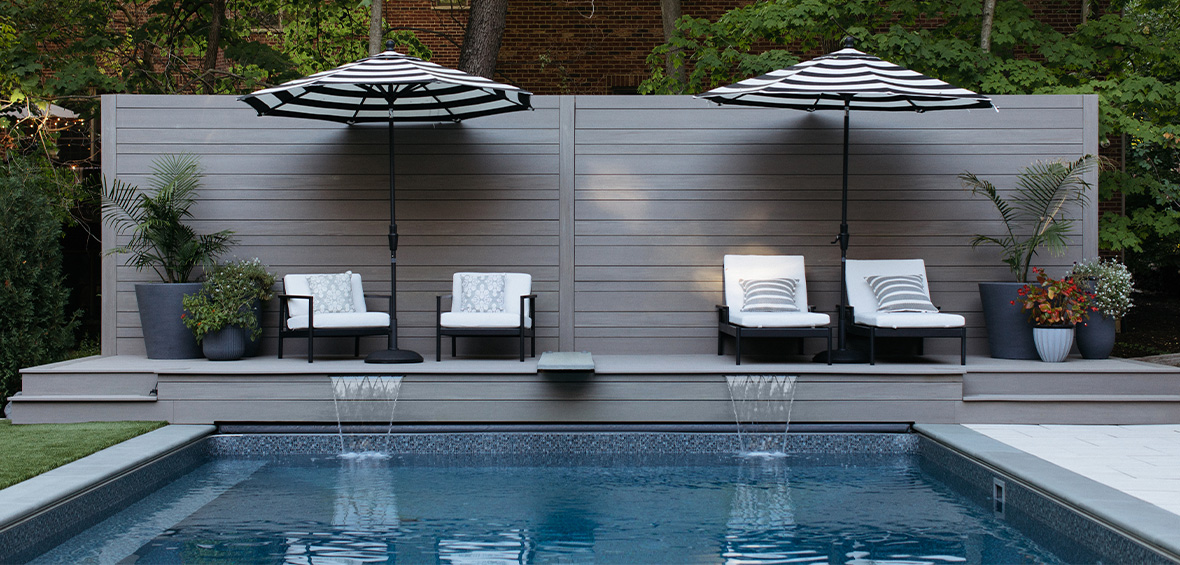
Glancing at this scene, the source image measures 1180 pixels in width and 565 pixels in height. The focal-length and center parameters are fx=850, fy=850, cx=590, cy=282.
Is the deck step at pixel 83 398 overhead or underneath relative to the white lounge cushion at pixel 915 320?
underneath

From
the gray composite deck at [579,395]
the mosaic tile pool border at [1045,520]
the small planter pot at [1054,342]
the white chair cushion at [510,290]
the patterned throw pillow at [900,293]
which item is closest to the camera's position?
the mosaic tile pool border at [1045,520]

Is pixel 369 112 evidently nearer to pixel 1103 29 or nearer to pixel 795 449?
pixel 795 449

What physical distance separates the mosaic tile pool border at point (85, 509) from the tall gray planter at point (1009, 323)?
5.46m

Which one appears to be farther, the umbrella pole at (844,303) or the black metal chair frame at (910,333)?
the umbrella pole at (844,303)

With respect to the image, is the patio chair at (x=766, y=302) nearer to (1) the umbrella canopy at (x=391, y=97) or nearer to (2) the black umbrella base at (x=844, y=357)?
(2) the black umbrella base at (x=844, y=357)

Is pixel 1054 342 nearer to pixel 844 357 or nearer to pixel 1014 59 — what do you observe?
pixel 844 357

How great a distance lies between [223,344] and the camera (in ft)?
19.1

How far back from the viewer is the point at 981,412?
5.35 metres

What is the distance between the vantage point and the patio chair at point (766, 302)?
5586mm

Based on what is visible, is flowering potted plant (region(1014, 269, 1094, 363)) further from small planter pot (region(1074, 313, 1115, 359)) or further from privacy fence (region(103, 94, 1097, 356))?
privacy fence (region(103, 94, 1097, 356))

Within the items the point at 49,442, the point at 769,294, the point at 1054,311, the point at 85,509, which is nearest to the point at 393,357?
the point at 49,442

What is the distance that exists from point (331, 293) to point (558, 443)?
210 cm

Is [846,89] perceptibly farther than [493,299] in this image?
No

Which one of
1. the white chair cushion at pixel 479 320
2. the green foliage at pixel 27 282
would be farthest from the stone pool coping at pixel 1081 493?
the green foliage at pixel 27 282
